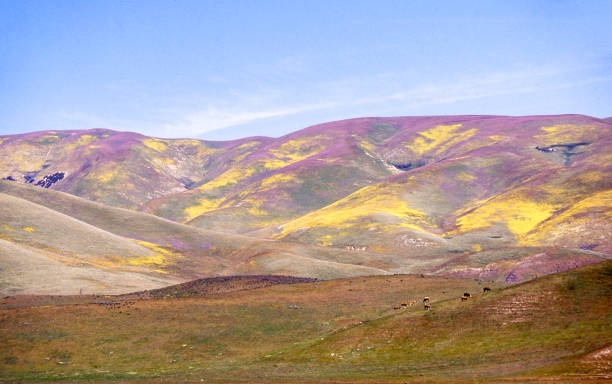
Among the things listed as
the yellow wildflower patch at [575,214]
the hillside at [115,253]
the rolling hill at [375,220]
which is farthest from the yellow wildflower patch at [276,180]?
the yellow wildflower patch at [575,214]

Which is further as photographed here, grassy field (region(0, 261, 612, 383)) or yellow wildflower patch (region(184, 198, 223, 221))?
yellow wildflower patch (region(184, 198, 223, 221))

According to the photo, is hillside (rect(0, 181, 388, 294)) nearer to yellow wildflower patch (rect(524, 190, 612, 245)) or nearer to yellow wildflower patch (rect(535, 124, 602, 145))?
yellow wildflower patch (rect(524, 190, 612, 245))

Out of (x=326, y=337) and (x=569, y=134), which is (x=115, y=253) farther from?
(x=569, y=134)

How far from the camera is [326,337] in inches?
1463

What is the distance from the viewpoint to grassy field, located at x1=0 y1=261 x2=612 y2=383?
26.2 meters

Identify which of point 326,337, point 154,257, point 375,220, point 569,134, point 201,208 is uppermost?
point 569,134

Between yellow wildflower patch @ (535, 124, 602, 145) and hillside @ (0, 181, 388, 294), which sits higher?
yellow wildflower patch @ (535, 124, 602, 145)

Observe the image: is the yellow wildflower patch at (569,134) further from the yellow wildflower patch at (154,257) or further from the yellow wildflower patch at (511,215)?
the yellow wildflower patch at (154,257)

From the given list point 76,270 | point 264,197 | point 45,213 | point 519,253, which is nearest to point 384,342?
point 76,270

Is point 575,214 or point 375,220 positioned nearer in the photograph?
point 575,214

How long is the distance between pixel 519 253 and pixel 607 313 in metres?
56.3

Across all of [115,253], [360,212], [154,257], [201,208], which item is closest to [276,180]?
[201,208]

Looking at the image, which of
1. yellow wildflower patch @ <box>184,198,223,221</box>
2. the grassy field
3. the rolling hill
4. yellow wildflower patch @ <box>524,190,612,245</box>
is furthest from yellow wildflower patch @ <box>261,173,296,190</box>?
the grassy field

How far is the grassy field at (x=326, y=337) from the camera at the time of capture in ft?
85.9
